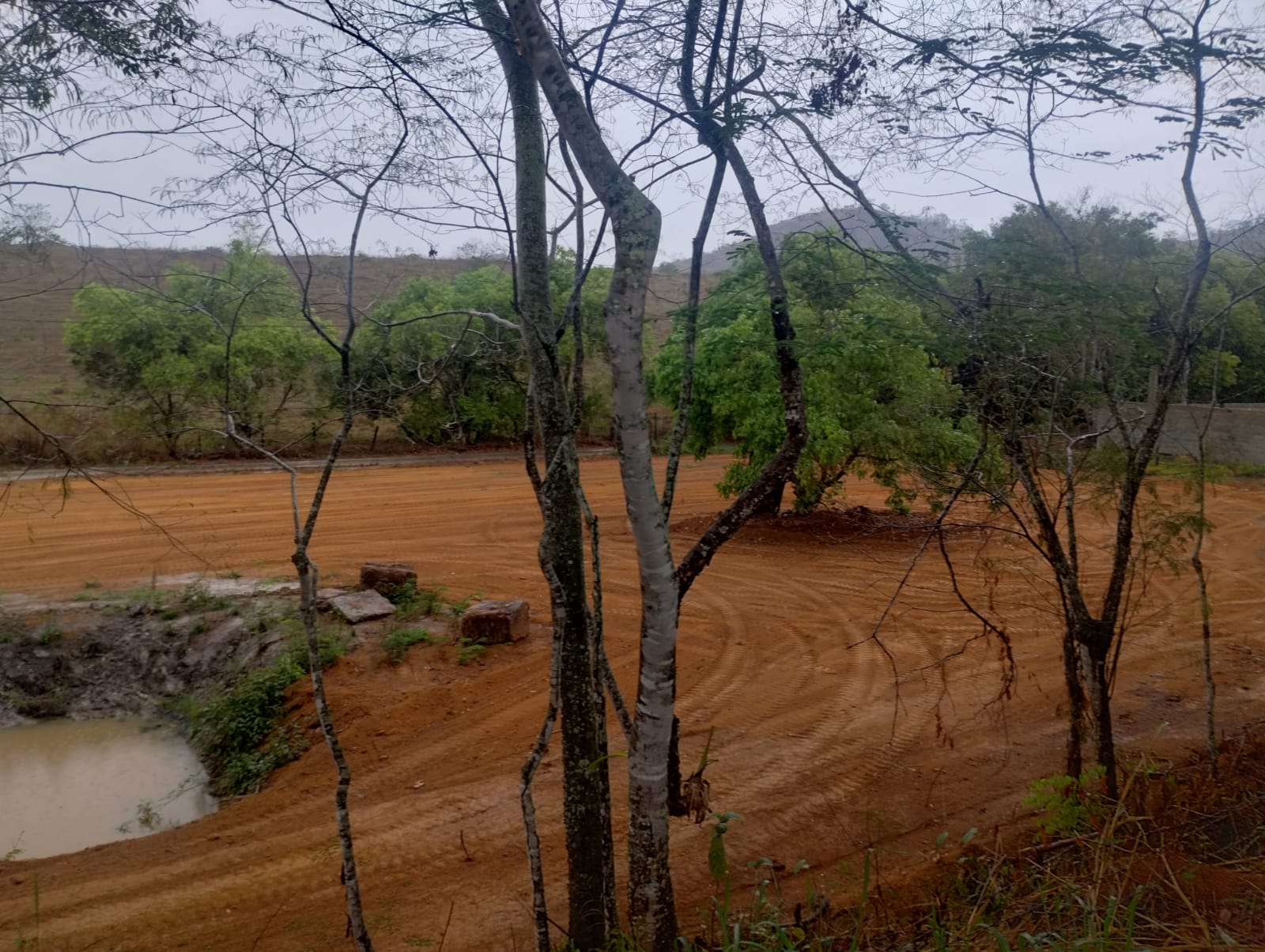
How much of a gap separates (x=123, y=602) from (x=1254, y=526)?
16.9m

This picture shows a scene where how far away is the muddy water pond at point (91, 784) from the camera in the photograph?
737 cm

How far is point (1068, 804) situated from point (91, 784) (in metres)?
8.07

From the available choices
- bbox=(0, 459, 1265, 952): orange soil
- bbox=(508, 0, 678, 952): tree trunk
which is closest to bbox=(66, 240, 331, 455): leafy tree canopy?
bbox=(0, 459, 1265, 952): orange soil

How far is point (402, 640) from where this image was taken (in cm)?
909

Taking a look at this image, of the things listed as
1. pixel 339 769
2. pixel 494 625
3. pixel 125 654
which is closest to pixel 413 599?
pixel 494 625

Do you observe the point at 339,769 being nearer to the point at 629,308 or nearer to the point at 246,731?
the point at 629,308

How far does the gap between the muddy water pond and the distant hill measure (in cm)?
620

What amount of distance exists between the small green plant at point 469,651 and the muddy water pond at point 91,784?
2476 millimetres

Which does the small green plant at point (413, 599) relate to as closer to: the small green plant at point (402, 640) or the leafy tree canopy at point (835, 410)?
the small green plant at point (402, 640)

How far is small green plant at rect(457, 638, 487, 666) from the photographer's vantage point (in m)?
8.95

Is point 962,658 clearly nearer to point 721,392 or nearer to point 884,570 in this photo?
point 884,570

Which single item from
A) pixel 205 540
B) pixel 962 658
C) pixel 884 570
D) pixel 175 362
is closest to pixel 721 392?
pixel 884 570

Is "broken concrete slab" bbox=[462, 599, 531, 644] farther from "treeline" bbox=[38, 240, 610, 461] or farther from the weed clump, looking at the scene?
"treeline" bbox=[38, 240, 610, 461]

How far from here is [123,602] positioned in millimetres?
10312
